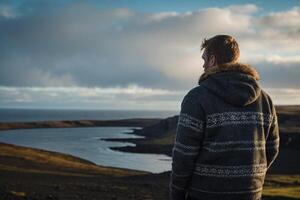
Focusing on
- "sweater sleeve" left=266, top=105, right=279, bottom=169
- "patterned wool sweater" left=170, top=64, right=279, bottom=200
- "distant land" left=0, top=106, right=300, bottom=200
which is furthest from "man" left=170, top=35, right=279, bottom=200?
"distant land" left=0, top=106, right=300, bottom=200

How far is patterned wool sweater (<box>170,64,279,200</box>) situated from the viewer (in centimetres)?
522

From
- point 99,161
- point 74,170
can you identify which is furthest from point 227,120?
point 99,161

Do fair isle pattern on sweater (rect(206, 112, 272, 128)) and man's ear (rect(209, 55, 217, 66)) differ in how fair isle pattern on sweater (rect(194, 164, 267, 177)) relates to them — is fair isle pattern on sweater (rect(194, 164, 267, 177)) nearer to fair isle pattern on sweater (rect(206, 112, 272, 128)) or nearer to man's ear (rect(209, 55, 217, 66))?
fair isle pattern on sweater (rect(206, 112, 272, 128))

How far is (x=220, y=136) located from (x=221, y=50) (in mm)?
879

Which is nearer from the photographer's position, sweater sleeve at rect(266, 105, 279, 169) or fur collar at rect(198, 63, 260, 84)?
fur collar at rect(198, 63, 260, 84)

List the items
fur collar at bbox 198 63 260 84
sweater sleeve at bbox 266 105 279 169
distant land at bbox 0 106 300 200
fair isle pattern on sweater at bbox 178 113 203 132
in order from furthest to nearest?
distant land at bbox 0 106 300 200 < sweater sleeve at bbox 266 105 279 169 < fur collar at bbox 198 63 260 84 < fair isle pattern on sweater at bbox 178 113 203 132

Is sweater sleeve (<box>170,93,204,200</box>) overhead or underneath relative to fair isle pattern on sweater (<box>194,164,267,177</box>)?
overhead

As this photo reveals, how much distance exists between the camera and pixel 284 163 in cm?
5938

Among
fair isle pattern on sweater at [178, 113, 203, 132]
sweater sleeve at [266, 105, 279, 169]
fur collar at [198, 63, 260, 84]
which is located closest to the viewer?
fair isle pattern on sweater at [178, 113, 203, 132]

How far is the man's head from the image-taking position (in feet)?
17.9

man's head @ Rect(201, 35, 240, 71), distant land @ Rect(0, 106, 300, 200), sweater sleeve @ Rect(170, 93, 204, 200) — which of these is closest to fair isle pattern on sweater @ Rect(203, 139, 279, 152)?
sweater sleeve @ Rect(170, 93, 204, 200)

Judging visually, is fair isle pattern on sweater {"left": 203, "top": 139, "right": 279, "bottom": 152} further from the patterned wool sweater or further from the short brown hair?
the short brown hair

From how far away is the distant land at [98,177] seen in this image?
28.6 metres

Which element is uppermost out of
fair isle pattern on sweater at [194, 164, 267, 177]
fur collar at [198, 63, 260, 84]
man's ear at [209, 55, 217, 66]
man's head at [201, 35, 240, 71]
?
man's head at [201, 35, 240, 71]
